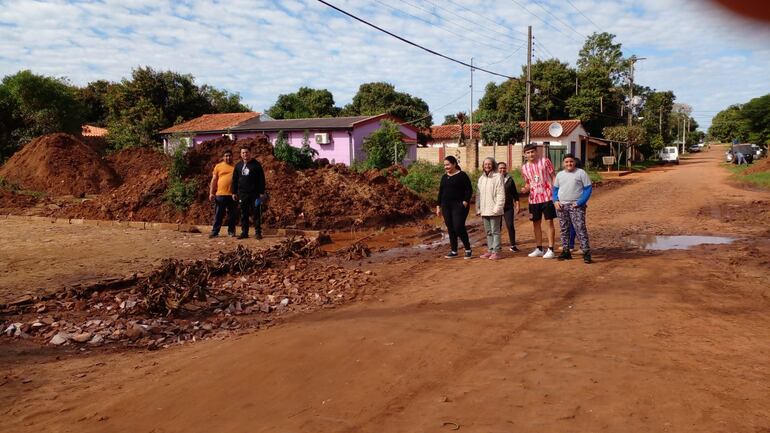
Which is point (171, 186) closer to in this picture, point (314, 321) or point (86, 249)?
point (86, 249)

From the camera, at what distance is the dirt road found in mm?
3406

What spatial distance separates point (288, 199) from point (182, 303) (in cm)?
874

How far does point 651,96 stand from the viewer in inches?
2709

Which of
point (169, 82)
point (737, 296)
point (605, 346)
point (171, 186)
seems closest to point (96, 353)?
point (605, 346)

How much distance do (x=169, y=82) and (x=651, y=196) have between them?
3529cm

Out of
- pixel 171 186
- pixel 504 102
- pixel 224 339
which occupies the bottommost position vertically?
pixel 224 339

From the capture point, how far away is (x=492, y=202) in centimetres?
852

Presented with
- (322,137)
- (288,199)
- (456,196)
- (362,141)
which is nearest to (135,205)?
(288,199)

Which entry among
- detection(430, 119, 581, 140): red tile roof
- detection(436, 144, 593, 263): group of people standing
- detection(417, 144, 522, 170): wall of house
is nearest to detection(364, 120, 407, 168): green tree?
detection(417, 144, 522, 170): wall of house

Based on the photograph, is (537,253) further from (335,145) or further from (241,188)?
(335,145)

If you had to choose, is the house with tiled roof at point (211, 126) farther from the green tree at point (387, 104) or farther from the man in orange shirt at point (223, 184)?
the man in orange shirt at point (223, 184)

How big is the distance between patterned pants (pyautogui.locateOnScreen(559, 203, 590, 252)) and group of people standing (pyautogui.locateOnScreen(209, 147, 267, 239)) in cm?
592

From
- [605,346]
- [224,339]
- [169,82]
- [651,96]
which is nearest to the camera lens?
[605,346]

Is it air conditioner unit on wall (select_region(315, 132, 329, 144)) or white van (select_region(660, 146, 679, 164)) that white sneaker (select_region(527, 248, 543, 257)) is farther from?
white van (select_region(660, 146, 679, 164))
